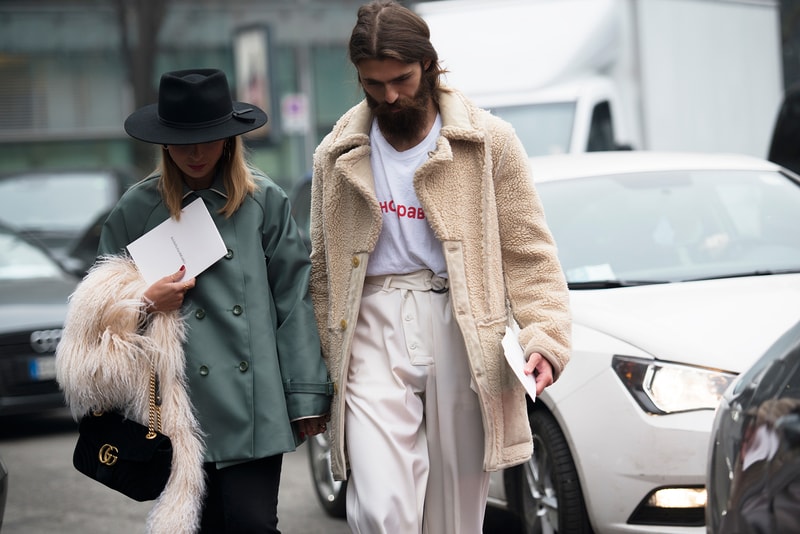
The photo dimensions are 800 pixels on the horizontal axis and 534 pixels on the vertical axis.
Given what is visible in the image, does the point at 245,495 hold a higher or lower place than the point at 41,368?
higher

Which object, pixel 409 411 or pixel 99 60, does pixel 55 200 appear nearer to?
pixel 409 411

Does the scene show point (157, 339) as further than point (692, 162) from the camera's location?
No

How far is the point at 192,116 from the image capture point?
3699 mm

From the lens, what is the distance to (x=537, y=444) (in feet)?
16.8

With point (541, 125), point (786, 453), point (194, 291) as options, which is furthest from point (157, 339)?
point (541, 125)

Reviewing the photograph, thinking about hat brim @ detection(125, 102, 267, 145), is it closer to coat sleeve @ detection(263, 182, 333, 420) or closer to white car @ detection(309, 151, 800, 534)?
coat sleeve @ detection(263, 182, 333, 420)

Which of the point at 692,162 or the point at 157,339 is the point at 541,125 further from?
the point at 157,339

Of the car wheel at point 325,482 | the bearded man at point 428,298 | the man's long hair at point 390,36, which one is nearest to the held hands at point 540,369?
the bearded man at point 428,298

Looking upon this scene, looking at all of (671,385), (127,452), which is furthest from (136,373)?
(671,385)

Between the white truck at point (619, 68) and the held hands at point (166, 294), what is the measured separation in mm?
7320

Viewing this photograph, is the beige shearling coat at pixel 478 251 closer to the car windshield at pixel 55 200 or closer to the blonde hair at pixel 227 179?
the blonde hair at pixel 227 179

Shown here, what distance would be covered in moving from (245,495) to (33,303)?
5864 millimetres

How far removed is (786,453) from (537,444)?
2.59 meters

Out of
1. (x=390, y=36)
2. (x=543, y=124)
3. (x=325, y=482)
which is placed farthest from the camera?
(x=543, y=124)
